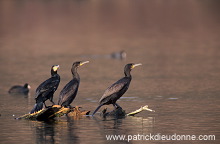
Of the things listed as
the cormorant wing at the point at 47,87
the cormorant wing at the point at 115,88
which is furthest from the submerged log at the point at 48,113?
the cormorant wing at the point at 115,88

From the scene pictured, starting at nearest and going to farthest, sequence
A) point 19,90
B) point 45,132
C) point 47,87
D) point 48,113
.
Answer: point 45,132 → point 48,113 → point 47,87 → point 19,90

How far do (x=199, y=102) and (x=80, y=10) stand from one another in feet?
280

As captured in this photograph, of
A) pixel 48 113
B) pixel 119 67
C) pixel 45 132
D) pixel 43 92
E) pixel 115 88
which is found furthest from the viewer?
pixel 119 67

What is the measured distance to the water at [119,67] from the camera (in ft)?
72.9

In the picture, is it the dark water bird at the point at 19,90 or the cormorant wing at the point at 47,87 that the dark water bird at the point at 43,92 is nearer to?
the cormorant wing at the point at 47,87

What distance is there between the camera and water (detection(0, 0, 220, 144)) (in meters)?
22.2

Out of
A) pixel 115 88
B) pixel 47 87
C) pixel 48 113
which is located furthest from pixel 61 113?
pixel 115 88

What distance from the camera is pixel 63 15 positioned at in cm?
9950

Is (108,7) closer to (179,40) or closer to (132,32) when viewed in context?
(132,32)

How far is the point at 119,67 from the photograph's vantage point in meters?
41.4

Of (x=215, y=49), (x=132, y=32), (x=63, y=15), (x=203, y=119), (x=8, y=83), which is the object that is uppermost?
(x=63, y=15)

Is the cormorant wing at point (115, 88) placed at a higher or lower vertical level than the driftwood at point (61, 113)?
higher

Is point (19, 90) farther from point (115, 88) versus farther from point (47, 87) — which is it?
point (115, 88)

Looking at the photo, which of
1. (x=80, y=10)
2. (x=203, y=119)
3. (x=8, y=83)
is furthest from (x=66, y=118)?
(x=80, y=10)
